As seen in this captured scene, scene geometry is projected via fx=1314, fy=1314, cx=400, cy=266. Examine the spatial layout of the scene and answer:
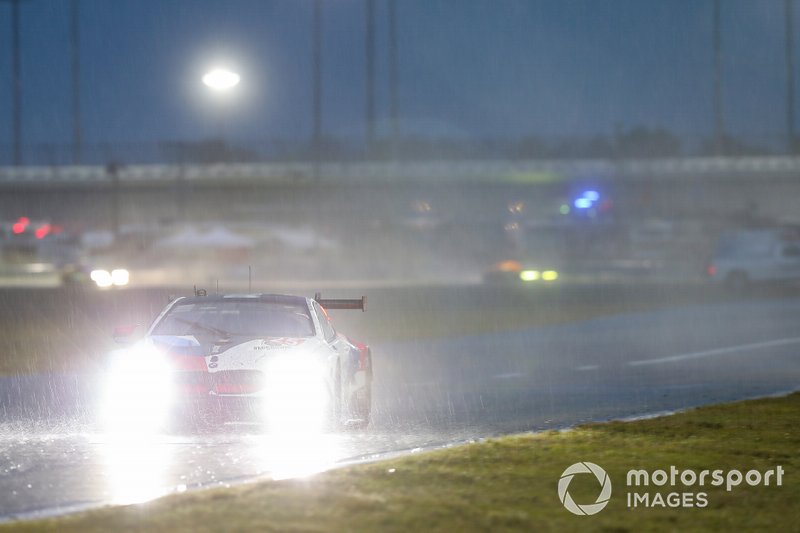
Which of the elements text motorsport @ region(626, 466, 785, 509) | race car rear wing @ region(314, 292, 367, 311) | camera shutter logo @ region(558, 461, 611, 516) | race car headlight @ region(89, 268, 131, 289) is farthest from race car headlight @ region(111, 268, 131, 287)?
text motorsport @ region(626, 466, 785, 509)

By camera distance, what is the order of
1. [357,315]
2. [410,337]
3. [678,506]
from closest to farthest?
[678,506] < [410,337] < [357,315]

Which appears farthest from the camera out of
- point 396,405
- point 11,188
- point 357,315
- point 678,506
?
point 11,188

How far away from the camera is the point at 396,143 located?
7019cm

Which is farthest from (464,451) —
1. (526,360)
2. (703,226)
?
(703,226)

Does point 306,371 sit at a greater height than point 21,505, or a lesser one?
greater

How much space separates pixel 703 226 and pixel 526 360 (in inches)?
1741

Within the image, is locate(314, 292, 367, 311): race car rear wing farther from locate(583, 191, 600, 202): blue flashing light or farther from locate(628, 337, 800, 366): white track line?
Answer: locate(583, 191, 600, 202): blue flashing light

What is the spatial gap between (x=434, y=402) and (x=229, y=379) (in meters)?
3.68

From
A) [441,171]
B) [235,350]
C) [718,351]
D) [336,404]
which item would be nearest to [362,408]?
[336,404]

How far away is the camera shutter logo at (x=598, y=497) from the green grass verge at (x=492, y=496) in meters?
0.06

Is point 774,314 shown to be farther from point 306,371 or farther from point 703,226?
point 703,226

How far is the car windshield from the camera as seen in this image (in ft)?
35.5

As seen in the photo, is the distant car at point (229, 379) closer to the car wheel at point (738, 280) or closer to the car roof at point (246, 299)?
the car roof at point (246, 299)

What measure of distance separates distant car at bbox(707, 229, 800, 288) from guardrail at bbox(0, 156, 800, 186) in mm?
A: 24610
